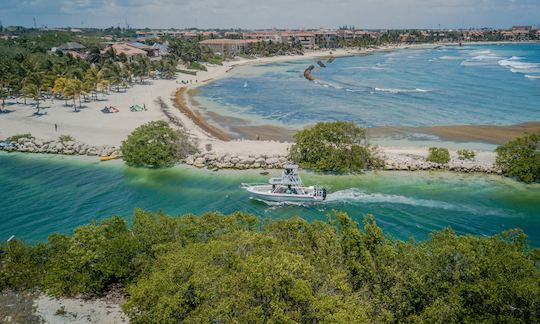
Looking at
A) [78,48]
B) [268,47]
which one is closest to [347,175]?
[78,48]

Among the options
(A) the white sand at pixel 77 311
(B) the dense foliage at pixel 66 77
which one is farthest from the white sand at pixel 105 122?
(A) the white sand at pixel 77 311

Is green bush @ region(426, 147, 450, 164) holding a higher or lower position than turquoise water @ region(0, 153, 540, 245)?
higher

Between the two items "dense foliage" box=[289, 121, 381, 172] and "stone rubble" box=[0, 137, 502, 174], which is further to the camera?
"stone rubble" box=[0, 137, 502, 174]

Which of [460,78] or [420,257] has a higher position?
[460,78]

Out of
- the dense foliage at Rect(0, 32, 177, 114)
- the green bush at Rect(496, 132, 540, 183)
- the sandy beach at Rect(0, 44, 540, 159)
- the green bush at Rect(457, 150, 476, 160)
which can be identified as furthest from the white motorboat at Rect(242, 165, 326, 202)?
the dense foliage at Rect(0, 32, 177, 114)

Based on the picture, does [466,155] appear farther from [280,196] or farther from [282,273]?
[282,273]

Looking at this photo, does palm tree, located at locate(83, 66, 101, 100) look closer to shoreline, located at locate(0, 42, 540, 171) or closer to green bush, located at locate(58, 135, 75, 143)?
shoreline, located at locate(0, 42, 540, 171)

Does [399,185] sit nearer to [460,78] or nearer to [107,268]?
→ [107,268]
